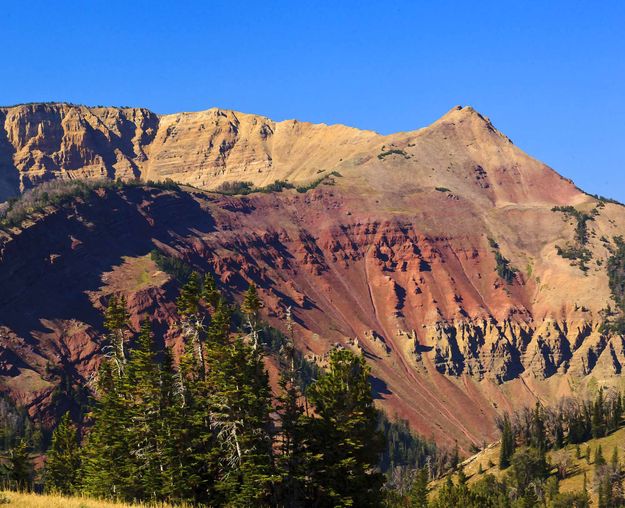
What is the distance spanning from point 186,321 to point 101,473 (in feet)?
43.1

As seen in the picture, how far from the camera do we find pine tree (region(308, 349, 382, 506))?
5616cm

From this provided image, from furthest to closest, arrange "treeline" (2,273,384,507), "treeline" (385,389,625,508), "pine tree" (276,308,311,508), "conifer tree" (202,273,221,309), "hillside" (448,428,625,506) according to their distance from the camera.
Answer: "hillside" (448,428,625,506) < "treeline" (385,389,625,508) < "conifer tree" (202,273,221,309) < "pine tree" (276,308,311,508) < "treeline" (2,273,384,507)

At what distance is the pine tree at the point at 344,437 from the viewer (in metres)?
56.2

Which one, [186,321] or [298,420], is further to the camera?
[186,321]

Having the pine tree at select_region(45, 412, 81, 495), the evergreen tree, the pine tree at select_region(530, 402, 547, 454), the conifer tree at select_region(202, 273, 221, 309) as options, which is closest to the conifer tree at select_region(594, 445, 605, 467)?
the pine tree at select_region(530, 402, 547, 454)

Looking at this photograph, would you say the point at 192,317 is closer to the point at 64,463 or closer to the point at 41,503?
the point at 41,503

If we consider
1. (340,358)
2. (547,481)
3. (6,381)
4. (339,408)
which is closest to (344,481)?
(339,408)

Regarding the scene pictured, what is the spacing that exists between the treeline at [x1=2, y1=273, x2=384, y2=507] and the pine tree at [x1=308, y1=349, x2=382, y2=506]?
0.08m

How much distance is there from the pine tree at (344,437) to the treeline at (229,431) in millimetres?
78

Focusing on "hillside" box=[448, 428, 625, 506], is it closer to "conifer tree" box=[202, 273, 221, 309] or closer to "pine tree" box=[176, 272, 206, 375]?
"pine tree" box=[176, 272, 206, 375]

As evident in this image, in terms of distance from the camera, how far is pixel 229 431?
54.0 m

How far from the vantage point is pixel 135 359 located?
62750mm

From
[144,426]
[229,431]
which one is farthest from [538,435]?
[229,431]

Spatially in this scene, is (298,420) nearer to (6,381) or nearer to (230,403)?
(230,403)
